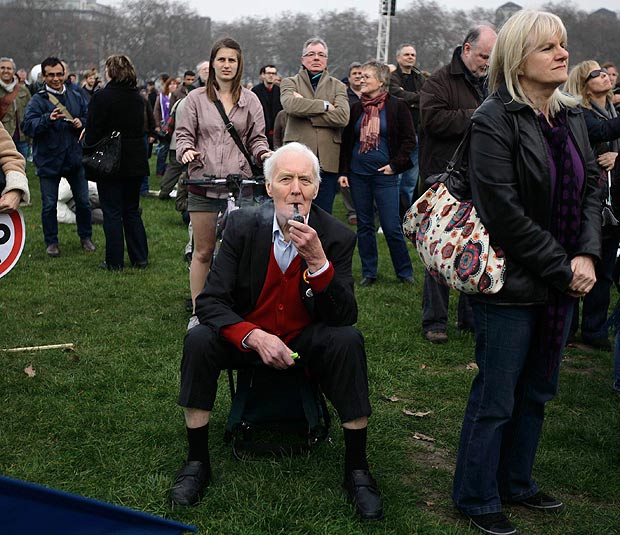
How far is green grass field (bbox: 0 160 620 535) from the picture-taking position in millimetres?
3850

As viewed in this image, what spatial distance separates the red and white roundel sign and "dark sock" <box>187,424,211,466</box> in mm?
1221

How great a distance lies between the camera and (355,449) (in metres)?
3.93

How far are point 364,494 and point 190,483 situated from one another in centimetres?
80

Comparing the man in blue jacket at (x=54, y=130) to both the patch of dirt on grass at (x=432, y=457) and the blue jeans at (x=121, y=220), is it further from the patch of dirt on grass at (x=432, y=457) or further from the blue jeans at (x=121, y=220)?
the patch of dirt on grass at (x=432, y=457)

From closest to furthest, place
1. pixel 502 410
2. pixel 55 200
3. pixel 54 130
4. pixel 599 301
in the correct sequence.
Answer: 1. pixel 502 410
2. pixel 599 301
3. pixel 54 130
4. pixel 55 200

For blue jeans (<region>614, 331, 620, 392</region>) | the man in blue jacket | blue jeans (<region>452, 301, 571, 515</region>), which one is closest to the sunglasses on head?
blue jeans (<region>614, 331, 620, 392</region>)

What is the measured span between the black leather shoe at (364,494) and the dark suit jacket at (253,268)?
71 cm

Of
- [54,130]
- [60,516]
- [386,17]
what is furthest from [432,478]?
[386,17]

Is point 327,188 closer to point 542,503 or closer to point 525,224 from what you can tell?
point 542,503

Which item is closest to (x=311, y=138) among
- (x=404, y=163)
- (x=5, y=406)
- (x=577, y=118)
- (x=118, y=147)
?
(x=404, y=163)

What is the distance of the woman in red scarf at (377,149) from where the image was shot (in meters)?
8.36

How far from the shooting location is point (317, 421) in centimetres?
423

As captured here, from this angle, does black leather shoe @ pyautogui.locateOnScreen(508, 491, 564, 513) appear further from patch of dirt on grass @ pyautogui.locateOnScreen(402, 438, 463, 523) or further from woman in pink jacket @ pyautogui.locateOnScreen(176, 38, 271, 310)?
woman in pink jacket @ pyautogui.locateOnScreen(176, 38, 271, 310)

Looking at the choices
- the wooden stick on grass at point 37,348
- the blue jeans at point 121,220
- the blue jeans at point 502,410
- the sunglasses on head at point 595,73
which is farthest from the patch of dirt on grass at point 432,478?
the blue jeans at point 121,220
